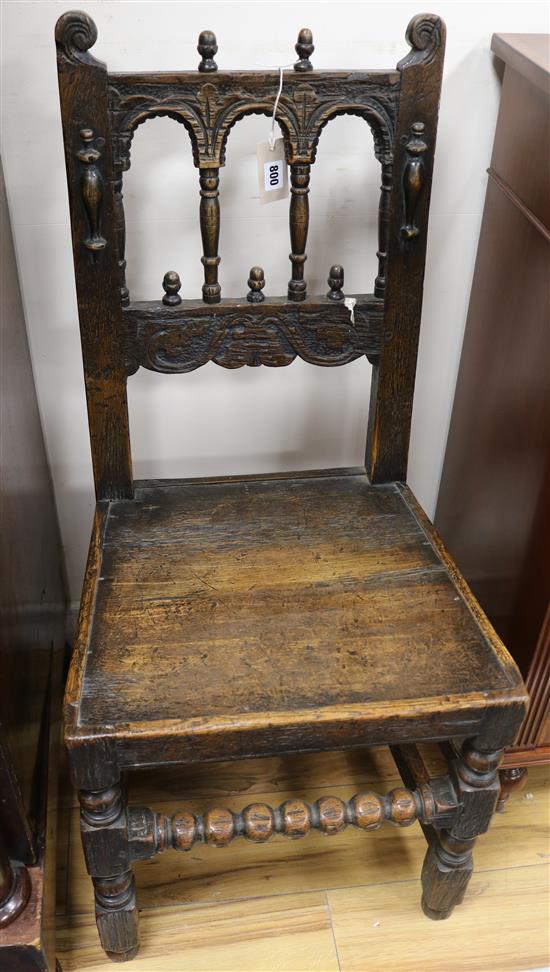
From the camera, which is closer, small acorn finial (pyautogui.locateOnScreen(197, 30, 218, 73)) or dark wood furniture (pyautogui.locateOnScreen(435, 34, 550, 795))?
small acorn finial (pyautogui.locateOnScreen(197, 30, 218, 73))

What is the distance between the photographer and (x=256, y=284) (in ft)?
3.47

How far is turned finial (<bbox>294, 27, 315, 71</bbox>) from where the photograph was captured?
94 centimetres

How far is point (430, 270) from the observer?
1.29 m

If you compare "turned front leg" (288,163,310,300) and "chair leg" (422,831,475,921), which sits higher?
"turned front leg" (288,163,310,300)

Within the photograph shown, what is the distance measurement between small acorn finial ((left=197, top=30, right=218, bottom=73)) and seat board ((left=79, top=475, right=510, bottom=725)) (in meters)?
0.52

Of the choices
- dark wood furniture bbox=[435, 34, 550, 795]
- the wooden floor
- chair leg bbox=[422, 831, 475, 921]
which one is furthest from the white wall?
chair leg bbox=[422, 831, 475, 921]

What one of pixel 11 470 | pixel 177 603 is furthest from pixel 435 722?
pixel 11 470

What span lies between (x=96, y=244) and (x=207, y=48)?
243 mm

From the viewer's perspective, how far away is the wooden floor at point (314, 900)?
44.4 inches

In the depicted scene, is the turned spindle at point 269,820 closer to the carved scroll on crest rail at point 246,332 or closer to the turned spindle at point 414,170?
the carved scroll on crest rail at point 246,332

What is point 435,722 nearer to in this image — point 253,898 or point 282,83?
point 253,898

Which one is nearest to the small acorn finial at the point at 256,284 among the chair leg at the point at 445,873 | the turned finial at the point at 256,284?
the turned finial at the point at 256,284

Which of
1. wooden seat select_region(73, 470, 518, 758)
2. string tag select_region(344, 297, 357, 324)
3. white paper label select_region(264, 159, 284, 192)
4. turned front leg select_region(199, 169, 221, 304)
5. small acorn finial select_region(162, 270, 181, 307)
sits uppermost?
white paper label select_region(264, 159, 284, 192)

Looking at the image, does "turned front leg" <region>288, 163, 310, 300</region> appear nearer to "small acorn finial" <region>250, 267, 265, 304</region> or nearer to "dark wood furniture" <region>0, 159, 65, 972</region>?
"small acorn finial" <region>250, 267, 265, 304</region>
